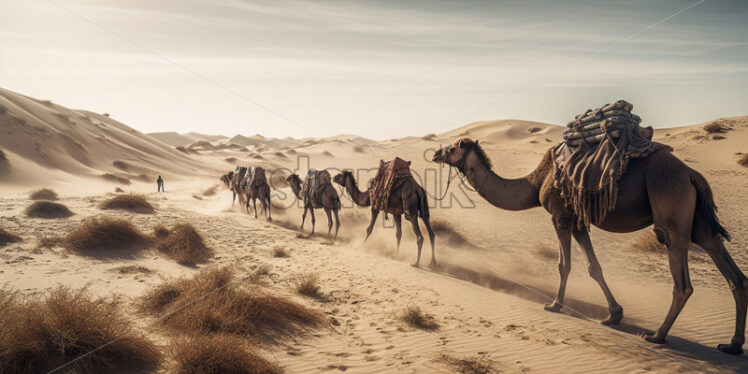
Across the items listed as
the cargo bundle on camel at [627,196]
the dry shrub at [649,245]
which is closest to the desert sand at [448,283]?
the dry shrub at [649,245]

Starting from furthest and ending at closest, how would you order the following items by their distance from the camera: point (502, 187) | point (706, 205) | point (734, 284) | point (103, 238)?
point (103, 238)
point (502, 187)
point (706, 205)
point (734, 284)

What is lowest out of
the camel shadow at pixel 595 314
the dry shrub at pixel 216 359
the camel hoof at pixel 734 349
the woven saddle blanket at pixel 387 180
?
the dry shrub at pixel 216 359

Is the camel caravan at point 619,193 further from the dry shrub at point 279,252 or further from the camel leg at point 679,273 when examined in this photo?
the dry shrub at point 279,252

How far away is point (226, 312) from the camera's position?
5613mm

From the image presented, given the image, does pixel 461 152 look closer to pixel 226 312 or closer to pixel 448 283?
pixel 448 283

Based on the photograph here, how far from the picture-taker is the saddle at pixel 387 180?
456 inches

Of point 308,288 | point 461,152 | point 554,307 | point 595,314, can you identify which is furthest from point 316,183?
point 595,314

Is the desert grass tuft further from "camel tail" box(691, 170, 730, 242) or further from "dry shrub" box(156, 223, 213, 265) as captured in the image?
"camel tail" box(691, 170, 730, 242)

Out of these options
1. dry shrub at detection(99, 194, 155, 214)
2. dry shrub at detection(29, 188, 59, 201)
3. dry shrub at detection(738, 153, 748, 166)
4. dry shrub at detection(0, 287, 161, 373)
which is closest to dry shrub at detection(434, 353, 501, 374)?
dry shrub at detection(0, 287, 161, 373)

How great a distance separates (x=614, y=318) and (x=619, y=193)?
2517mm

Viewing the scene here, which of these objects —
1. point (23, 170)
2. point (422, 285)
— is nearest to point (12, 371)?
point (422, 285)

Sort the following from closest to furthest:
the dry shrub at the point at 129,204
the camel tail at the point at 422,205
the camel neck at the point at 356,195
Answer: the camel tail at the point at 422,205, the camel neck at the point at 356,195, the dry shrub at the point at 129,204

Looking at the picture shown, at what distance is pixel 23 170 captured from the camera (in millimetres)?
24859

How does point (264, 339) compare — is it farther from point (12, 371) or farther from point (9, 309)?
point (9, 309)
